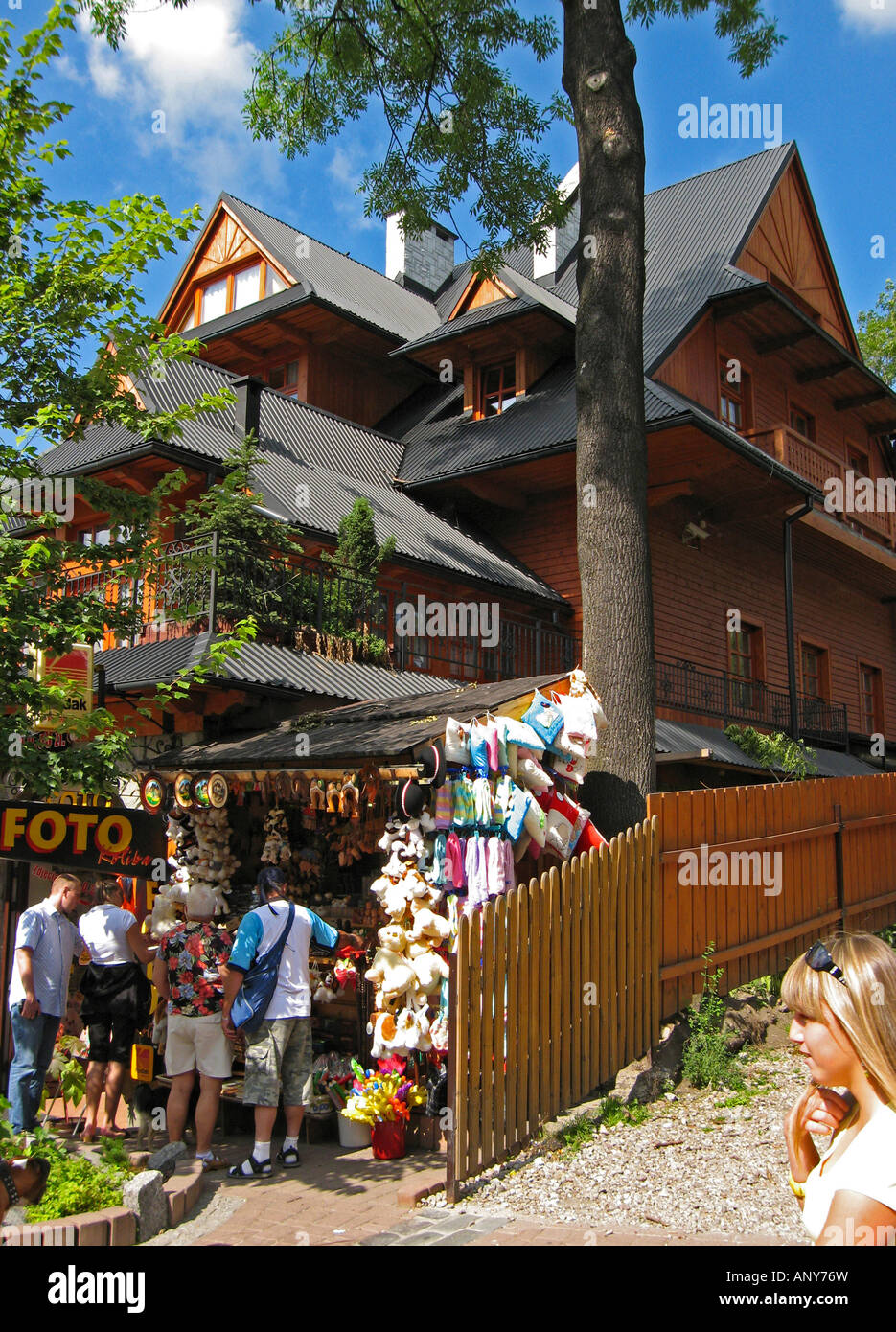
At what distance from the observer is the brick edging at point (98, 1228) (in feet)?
15.0

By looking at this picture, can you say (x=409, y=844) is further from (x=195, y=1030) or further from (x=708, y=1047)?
(x=708, y=1047)

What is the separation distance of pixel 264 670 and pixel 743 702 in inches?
432

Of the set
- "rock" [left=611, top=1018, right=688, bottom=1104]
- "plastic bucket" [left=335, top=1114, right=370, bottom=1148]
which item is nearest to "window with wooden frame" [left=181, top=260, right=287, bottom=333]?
"rock" [left=611, top=1018, right=688, bottom=1104]

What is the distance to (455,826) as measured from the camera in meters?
7.31

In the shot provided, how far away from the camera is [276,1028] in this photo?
21.5 feet

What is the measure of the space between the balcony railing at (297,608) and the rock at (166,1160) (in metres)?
4.21

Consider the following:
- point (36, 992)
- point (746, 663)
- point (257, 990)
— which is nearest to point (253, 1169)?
point (257, 990)

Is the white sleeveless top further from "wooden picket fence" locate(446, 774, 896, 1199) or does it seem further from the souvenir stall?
the souvenir stall

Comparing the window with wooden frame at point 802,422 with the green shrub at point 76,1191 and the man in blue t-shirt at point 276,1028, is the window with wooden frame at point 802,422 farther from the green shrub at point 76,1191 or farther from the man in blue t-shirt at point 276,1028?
the green shrub at point 76,1191

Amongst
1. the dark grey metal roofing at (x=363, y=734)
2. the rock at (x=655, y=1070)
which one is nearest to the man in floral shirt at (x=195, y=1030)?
the dark grey metal roofing at (x=363, y=734)

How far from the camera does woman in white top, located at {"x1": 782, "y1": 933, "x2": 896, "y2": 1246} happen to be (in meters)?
2.15

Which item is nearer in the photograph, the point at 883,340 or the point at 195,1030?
the point at 195,1030

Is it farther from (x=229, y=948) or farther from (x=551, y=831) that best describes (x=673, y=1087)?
(x=229, y=948)
